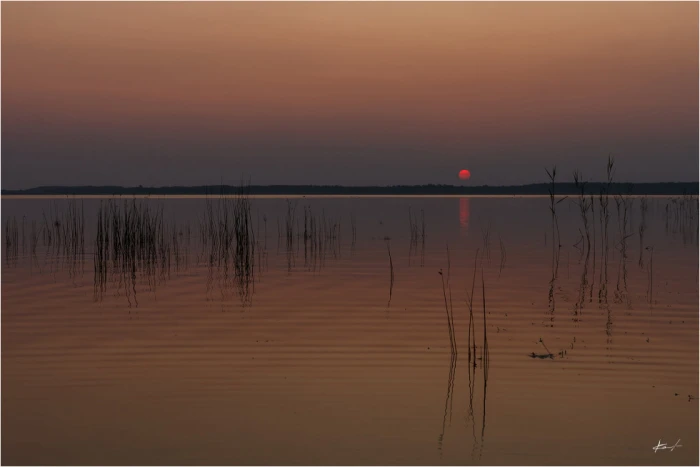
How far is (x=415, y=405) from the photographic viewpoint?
19.3 ft

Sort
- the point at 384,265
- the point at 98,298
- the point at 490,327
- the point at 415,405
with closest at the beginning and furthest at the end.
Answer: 1. the point at 415,405
2. the point at 490,327
3. the point at 98,298
4. the point at 384,265

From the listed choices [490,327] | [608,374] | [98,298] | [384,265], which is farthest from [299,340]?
[384,265]

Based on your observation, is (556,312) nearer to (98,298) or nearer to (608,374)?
(608,374)

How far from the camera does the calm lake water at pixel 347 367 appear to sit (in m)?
5.15

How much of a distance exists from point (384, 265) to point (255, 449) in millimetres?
10328

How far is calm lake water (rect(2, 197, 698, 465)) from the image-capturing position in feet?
16.9

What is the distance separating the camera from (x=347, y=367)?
6.98 meters

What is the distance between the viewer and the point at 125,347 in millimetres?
7898

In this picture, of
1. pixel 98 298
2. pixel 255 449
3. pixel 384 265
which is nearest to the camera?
pixel 255 449

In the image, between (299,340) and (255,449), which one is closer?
(255,449)
